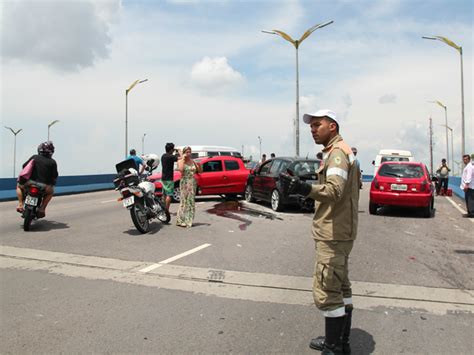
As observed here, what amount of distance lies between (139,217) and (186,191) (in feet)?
4.62

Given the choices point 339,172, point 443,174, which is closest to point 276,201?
point 339,172

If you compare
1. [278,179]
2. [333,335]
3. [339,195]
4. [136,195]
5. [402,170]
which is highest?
[402,170]

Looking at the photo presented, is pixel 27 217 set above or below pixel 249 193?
below

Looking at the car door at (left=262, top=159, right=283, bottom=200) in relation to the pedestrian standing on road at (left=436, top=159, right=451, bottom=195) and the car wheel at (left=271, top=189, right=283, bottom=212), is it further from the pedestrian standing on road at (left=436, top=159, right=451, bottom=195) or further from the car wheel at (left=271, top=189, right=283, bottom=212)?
the pedestrian standing on road at (left=436, top=159, right=451, bottom=195)

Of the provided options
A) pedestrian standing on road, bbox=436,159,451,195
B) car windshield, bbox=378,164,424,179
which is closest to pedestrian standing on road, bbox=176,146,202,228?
car windshield, bbox=378,164,424,179

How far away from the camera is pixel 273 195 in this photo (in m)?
13.0

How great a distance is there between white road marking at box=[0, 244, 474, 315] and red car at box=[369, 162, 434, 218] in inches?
279

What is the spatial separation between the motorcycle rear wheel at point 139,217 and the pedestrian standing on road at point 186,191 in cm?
102

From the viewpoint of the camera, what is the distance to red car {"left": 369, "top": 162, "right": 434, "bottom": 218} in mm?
12250

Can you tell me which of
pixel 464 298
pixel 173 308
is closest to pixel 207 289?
pixel 173 308

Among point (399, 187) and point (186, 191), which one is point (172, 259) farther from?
point (399, 187)

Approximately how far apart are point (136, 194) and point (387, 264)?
4887 millimetres

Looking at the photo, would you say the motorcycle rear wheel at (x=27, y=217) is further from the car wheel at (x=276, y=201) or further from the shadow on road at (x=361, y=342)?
the shadow on road at (x=361, y=342)

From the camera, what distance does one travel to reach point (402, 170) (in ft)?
42.3
